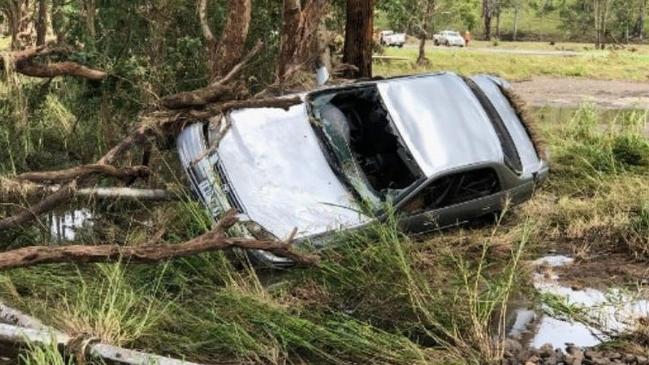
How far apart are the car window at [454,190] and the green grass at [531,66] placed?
61.0 ft

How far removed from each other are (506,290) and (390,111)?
2346 millimetres

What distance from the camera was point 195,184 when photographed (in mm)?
5871

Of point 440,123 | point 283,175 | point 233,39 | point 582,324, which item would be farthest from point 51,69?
point 582,324

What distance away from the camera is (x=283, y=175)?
19.6 feet

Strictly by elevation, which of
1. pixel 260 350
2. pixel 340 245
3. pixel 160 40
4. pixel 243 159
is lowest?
pixel 260 350

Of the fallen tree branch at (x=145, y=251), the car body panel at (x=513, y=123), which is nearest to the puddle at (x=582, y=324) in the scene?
the car body panel at (x=513, y=123)

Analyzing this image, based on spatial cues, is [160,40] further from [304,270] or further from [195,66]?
[304,270]

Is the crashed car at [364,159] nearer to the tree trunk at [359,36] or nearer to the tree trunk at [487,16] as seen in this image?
the tree trunk at [359,36]

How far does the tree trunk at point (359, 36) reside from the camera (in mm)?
10172

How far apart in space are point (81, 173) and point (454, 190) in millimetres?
3080

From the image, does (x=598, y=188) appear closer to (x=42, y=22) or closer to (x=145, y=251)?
(x=145, y=251)

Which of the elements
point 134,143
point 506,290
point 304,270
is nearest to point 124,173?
point 134,143

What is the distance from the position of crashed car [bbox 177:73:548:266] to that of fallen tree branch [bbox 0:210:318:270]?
33 cm

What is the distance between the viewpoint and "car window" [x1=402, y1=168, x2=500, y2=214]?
6152 mm
